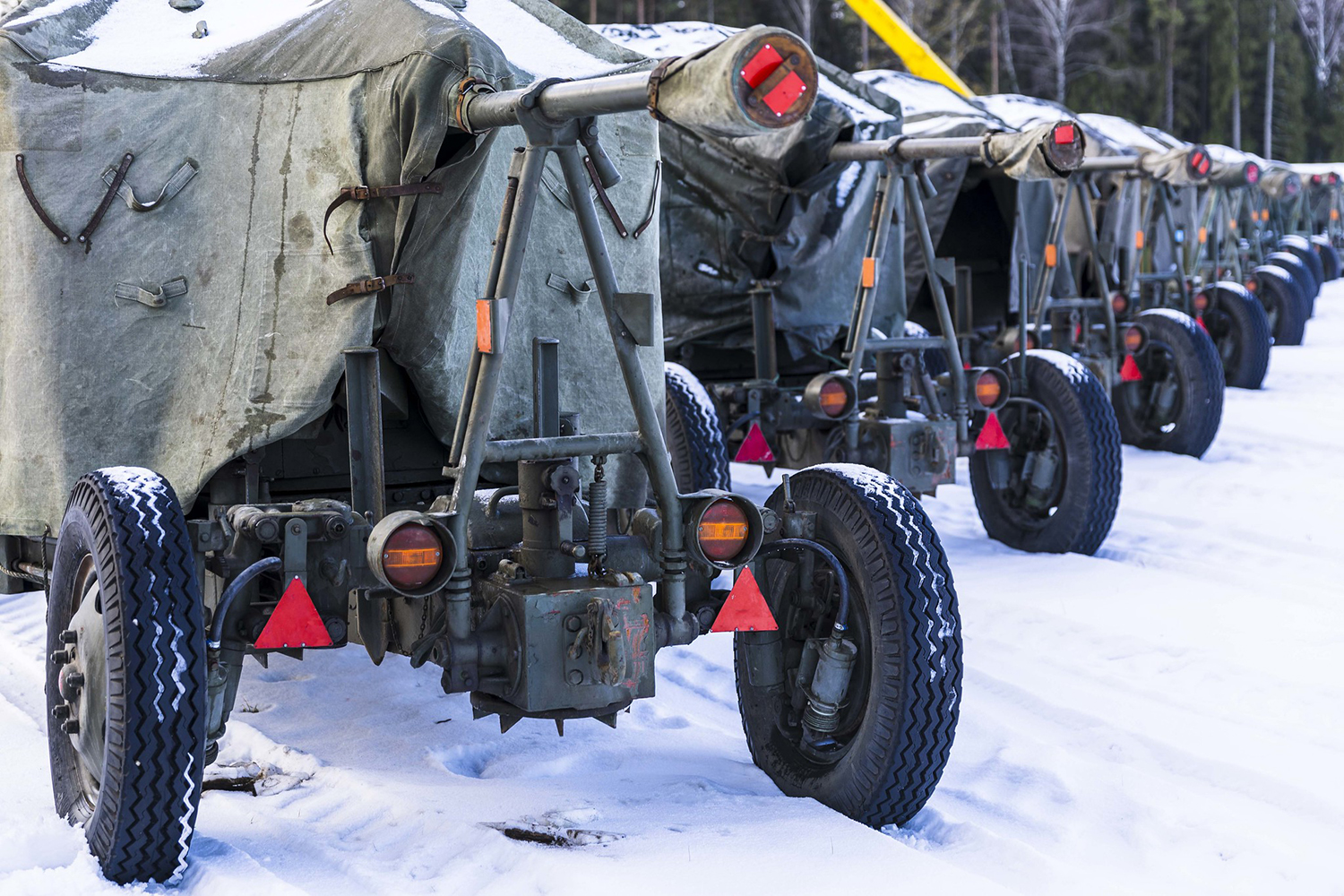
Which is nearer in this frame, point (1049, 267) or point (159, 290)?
point (159, 290)

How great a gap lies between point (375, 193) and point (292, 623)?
47.2 inches

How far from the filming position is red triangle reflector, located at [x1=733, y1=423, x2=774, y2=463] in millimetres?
7801

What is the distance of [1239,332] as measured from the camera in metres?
13.4

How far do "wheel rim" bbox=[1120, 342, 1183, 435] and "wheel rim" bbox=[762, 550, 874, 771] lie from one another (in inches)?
252

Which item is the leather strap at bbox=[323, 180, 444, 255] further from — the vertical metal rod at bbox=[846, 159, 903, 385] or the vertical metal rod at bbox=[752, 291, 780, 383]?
the vertical metal rod at bbox=[752, 291, 780, 383]

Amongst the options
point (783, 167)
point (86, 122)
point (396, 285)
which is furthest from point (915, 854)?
point (783, 167)

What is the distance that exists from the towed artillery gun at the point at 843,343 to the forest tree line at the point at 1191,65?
34129mm

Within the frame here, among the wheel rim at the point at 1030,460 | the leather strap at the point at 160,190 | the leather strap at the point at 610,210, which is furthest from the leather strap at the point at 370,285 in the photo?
the wheel rim at the point at 1030,460

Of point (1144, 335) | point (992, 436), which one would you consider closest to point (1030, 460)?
point (992, 436)

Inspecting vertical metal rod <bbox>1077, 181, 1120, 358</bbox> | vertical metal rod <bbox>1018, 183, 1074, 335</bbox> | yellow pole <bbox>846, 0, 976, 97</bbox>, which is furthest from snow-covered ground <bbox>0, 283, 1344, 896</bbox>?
yellow pole <bbox>846, 0, 976, 97</bbox>

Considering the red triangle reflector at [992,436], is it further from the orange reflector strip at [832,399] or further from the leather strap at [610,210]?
the leather strap at [610,210]

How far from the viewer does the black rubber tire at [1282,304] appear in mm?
17141

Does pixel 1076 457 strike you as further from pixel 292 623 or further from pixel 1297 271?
pixel 1297 271

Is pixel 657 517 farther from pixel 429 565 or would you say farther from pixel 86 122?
pixel 86 122
